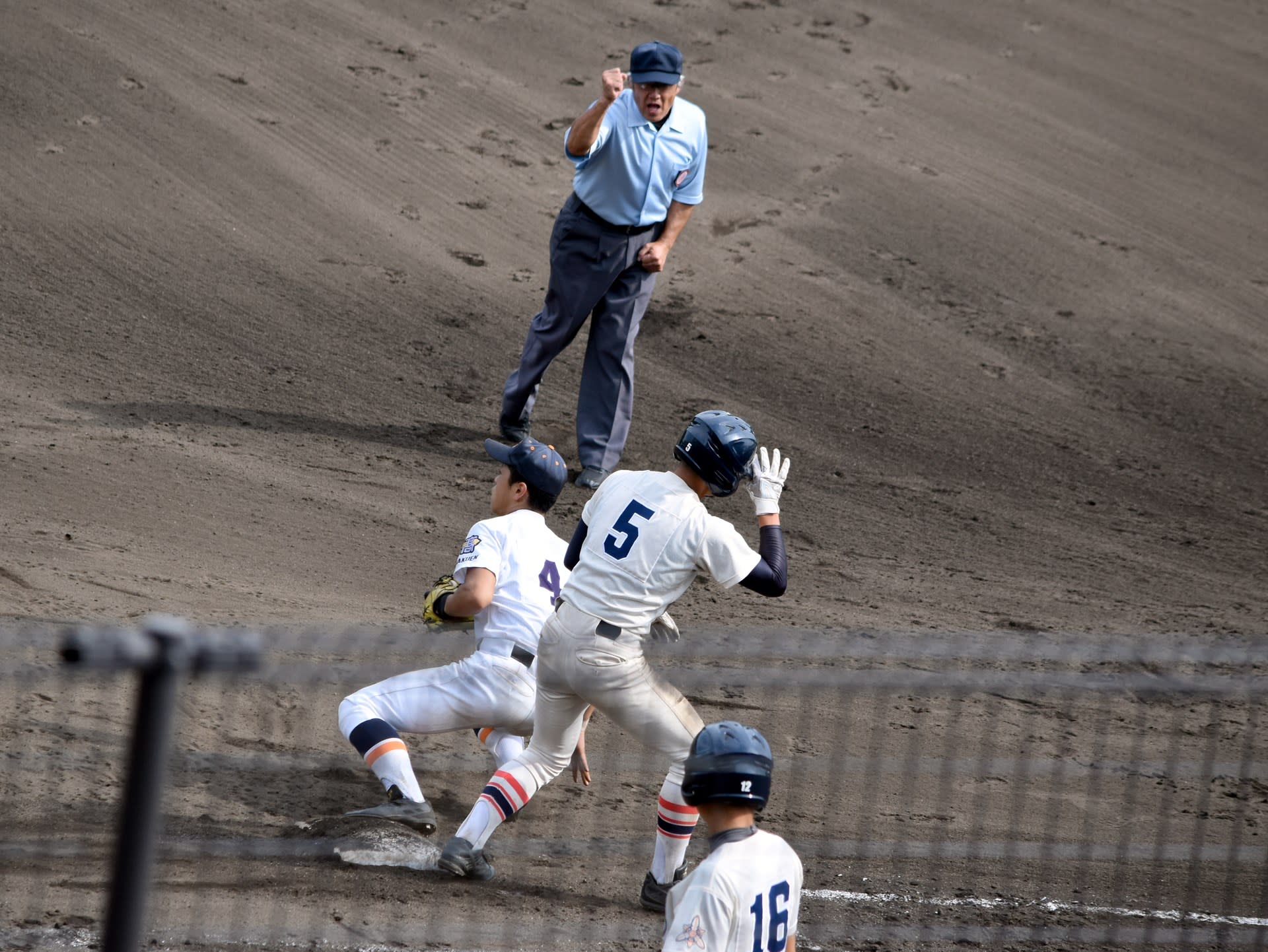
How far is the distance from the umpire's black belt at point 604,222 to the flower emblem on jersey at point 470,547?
10.3 feet

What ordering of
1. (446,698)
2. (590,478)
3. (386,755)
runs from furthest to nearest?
(590,478) < (446,698) < (386,755)

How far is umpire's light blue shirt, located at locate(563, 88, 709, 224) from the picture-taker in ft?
25.5

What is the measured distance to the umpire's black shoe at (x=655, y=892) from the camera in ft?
15.4

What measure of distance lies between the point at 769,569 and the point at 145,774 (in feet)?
8.57

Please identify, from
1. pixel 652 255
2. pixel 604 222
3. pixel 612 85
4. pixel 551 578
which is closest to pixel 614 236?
pixel 604 222

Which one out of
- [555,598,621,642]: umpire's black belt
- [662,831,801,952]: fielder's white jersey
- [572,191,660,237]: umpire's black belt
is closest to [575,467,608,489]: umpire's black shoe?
[572,191,660,237]: umpire's black belt

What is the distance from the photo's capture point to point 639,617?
15.4 feet

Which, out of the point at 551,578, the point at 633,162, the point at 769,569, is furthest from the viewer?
the point at 633,162

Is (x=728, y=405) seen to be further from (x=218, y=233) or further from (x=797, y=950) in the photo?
(x=797, y=950)

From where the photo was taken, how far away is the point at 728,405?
9367 millimetres

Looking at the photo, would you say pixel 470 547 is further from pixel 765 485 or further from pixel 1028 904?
pixel 1028 904

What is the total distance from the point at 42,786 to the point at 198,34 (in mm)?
8623

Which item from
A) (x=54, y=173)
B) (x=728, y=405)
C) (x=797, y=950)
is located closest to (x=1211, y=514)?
(x=728, y=405)

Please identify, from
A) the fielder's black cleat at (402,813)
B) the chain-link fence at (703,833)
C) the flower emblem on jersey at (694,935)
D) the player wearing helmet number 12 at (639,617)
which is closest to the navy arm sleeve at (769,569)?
the player wearing helmet number 12 at (639,617)
